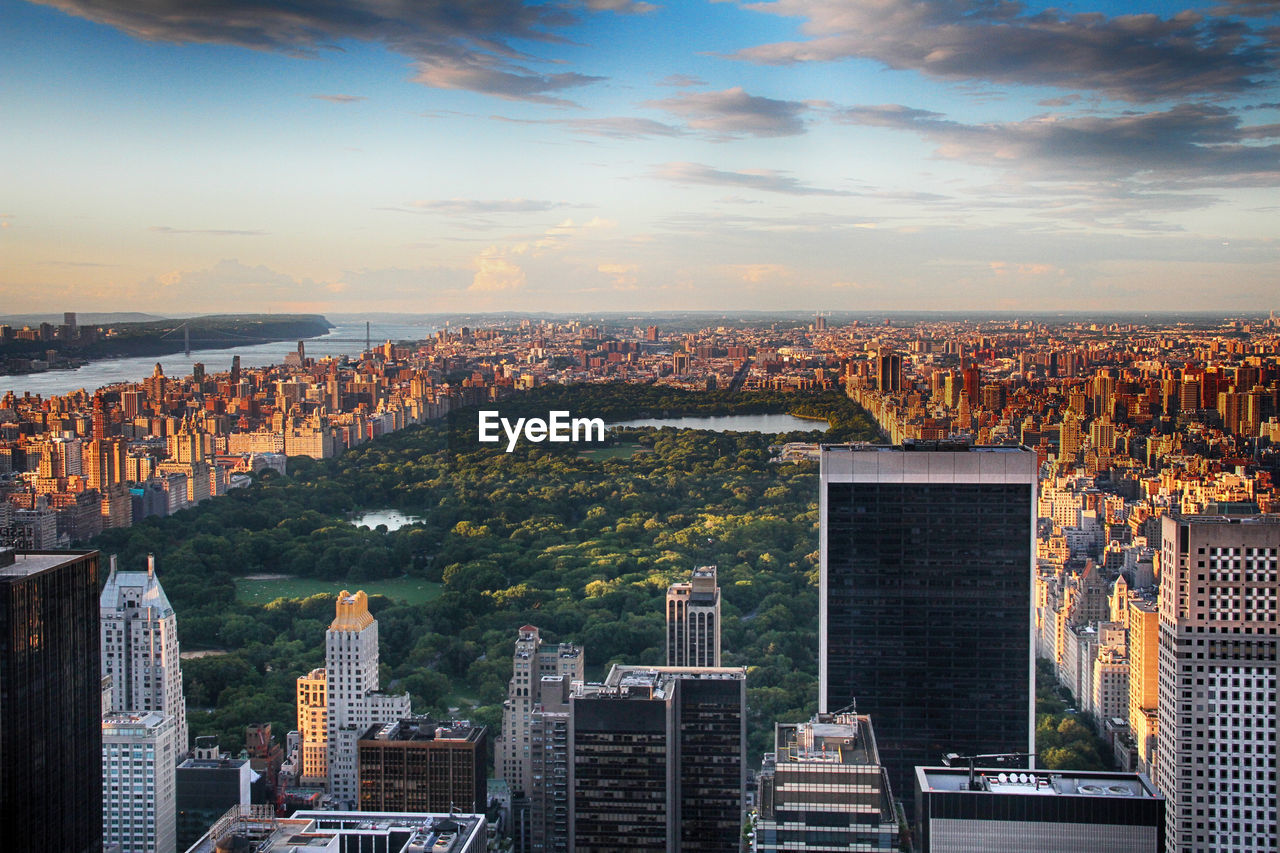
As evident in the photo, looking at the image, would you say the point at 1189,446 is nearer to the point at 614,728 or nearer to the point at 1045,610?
the point at 1045,610

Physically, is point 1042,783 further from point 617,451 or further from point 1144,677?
point 617,451

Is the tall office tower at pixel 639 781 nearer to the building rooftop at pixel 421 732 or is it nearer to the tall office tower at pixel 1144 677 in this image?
the building rooftop at pixel 421 732

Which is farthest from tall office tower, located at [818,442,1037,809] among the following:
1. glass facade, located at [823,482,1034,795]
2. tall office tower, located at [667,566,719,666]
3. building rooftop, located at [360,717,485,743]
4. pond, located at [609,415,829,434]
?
pond, located at [609,415,829,434]

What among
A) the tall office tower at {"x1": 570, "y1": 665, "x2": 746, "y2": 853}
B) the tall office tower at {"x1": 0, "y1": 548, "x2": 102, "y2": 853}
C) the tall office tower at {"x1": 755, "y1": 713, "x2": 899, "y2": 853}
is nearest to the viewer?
the tall office tower at {"x1": 755, "y1": 713, "x2": 899, "y2": 853}

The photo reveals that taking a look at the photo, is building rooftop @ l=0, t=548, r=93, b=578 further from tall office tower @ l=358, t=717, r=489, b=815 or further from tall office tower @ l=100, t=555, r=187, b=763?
tall office tower @ l=100, t=555, r=187, b=763

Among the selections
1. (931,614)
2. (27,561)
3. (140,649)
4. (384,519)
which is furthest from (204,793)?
(384,519)

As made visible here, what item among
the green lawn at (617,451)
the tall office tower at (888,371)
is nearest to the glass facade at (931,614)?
the tall office tower at (888,371)
